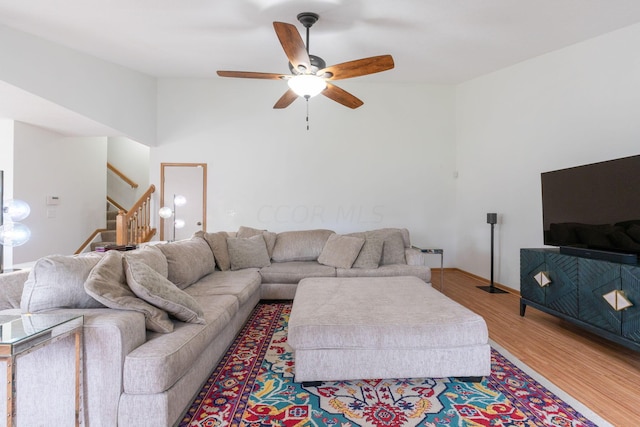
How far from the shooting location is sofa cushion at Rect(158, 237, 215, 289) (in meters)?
2.76

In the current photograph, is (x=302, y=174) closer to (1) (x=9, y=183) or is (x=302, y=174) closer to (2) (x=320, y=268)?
(2) (x=320, y=268)

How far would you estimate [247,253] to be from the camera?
4.01 metres

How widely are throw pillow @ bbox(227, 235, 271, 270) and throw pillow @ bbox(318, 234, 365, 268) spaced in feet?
2.40

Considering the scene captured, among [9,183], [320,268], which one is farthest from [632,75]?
[9,183]

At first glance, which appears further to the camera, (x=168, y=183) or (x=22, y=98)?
(x=168, y=183)

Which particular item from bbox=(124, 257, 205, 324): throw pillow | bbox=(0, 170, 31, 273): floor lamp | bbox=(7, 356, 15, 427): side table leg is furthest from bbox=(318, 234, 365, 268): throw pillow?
bbox=(7, 356, 15, 427): side table leg

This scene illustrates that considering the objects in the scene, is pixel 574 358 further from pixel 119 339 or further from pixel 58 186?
pixel 58 186

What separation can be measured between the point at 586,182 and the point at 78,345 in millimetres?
3681

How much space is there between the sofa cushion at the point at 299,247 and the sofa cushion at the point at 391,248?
68cm

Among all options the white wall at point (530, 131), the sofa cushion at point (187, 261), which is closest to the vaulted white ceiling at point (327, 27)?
the white wall at point (530, 131)

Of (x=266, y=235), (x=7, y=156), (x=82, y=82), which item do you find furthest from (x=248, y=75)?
(x=7, y=156)

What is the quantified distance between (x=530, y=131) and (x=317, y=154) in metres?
2.97

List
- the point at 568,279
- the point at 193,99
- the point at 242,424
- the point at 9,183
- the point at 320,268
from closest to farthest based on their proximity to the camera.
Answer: the point at 242,424, the point at 568,279, the point at 320,268, the point at 9,183, the point at 193,99

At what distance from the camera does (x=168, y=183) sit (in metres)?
5.37
